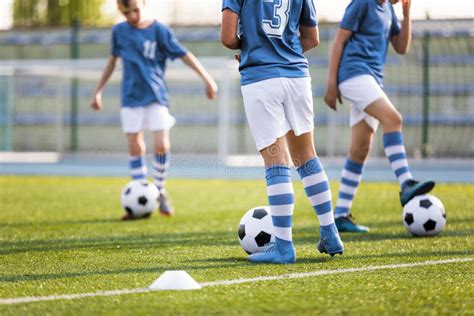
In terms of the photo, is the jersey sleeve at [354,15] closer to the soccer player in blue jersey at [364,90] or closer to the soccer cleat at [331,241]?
the soccer player in blue jersey at [364,90]

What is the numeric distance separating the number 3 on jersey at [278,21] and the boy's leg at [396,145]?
6.23 feet

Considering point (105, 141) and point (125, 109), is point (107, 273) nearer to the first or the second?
point (125, 109)

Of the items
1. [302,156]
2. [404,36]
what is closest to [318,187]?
[302,156]

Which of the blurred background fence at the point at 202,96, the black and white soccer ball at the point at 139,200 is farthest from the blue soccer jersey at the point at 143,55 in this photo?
the blurred background fence at the point at 202,96

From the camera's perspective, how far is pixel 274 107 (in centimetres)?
506

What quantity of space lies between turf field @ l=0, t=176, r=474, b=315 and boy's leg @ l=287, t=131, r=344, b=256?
4.9 inches

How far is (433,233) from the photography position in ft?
A: 21.8

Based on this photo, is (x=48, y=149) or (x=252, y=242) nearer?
(x=252, y=242)

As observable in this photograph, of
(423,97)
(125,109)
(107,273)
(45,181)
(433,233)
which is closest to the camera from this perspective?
(107,273)

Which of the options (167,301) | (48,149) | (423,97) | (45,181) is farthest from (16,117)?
(167,301)

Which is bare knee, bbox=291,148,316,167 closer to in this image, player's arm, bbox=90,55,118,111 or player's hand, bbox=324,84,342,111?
player's hand, bbox=324,84,342,111

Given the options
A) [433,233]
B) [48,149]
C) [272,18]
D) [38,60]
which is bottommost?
[48,149]

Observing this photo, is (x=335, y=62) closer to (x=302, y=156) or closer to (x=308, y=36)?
(x=308, y=36)

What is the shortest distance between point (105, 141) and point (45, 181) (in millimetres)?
6358
